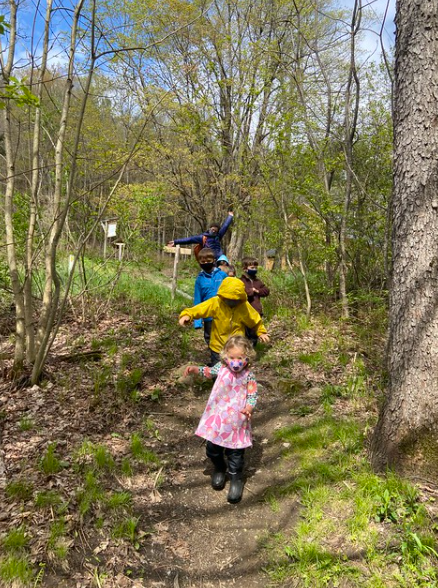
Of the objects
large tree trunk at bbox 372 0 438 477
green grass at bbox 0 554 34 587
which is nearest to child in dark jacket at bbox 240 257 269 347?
large tree trunk at bbox 372 0 438 477

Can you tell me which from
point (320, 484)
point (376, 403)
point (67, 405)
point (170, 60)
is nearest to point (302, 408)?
point (376, 403)

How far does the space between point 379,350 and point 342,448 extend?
2.71 meters

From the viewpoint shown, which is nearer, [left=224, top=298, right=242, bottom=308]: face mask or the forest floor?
the forest floor

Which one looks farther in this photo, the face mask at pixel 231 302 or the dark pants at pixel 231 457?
the face mask at pixel 231 302

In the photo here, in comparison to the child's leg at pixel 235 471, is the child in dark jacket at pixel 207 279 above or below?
above

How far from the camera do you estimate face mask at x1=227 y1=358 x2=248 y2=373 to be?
3016 mm

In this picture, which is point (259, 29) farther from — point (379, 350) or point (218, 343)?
point (218, 343)

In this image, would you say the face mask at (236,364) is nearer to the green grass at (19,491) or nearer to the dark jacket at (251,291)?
the green grass at (19,491)

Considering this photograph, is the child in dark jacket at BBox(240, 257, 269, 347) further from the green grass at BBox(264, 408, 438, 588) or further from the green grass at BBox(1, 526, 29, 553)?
the green grass at BBox(1, 526, 29, 553)

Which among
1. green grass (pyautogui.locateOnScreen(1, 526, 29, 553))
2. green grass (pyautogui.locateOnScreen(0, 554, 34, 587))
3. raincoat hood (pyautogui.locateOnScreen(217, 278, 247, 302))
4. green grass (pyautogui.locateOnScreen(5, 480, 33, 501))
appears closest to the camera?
green grass (pyautogui.locateOnScreen(0, 554, 34, 587))

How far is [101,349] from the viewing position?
555 cm

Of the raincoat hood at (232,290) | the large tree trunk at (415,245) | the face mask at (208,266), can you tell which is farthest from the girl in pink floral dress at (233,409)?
the face mask at (208,266)

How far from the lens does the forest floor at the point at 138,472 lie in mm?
2461

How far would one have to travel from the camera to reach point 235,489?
3094 millimetres
